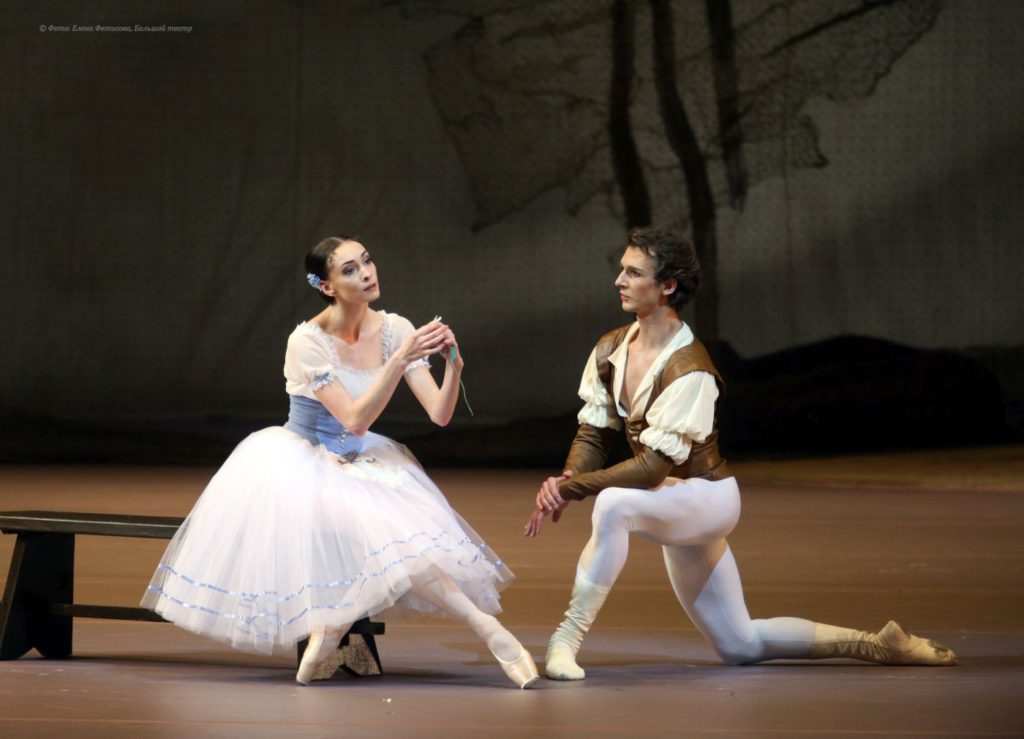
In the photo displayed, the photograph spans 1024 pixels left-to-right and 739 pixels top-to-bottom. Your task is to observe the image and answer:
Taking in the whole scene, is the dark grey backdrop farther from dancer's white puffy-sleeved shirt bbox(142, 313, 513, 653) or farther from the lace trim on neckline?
dancer's white puffy-sleeved shirt bbox(142, 313, 513, 653)

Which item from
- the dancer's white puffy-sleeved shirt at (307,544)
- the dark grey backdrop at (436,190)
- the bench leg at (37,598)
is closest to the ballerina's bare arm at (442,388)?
the dancer's white puffy-sleeved shirt at (307,544)

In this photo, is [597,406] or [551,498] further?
[597,406]

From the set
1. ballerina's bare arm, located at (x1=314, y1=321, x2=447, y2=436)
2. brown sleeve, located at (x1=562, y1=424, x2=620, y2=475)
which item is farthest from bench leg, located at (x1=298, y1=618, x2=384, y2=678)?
brown sleeve, located at (x1=562, y1=424, x2=620, y2=475)

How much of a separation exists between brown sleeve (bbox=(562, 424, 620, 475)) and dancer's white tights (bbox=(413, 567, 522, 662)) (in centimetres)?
37

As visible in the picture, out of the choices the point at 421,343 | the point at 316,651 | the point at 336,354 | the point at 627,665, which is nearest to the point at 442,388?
the point at 421,343

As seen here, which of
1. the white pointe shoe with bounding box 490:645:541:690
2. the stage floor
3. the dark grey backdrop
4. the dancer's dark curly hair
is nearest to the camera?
the stage floor

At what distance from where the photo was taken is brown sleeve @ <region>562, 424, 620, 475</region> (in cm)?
336

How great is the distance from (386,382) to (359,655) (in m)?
0.56

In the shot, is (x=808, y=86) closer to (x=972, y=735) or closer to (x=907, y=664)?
(x=907, y=664)

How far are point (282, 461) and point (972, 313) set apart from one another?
21.3 feet

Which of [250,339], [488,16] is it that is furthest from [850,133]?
[250,339]

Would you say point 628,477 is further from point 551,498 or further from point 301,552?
point 301,552

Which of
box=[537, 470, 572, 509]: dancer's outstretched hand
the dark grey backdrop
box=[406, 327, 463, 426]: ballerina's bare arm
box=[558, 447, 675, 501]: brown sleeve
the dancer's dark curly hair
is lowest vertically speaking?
box=[537, 470, 572, 509]: dancer's outstretched hand

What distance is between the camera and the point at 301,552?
10.4 ft
